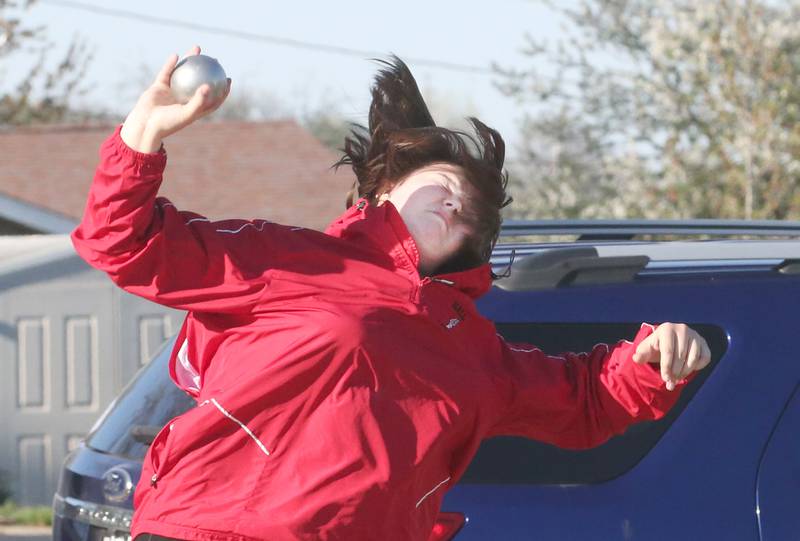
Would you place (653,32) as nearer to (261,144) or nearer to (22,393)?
(22,393)

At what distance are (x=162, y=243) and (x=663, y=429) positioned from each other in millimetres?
1333

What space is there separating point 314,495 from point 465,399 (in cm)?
34

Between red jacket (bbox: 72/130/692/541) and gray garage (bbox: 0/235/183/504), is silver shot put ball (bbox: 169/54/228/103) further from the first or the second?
gray garage (bbox: 0/235/183/504)

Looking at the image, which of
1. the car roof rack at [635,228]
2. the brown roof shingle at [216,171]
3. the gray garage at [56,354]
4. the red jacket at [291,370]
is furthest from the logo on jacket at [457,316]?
the brown roof shingle at [216,171]

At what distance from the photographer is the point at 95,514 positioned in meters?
3.40

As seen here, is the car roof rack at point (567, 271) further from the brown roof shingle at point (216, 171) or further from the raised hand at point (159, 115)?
the brown roof shingle at point (216, 171)

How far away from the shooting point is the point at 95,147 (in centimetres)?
1898

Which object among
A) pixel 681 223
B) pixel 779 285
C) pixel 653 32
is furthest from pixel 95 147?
pixel 779 285

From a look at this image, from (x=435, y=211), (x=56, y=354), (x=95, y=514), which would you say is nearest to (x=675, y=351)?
(x=435, y=211)

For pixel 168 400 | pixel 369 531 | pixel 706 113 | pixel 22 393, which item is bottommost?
pixel 22 393

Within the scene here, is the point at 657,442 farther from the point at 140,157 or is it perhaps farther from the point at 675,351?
the point at 140,157

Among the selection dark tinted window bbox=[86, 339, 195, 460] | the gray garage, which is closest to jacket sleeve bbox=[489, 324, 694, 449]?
dark tinted window bbox=[86, 339, 195, 460]

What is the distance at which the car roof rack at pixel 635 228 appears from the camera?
4.17 metres

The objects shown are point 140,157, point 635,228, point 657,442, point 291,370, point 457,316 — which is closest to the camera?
point 140,157
